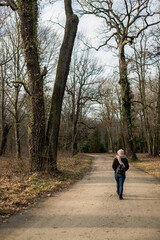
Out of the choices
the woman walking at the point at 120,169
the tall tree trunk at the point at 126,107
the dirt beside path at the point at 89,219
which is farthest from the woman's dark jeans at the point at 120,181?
the tall tree trunk at the point at 126,107

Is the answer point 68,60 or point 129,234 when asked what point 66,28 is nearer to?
point 68,60

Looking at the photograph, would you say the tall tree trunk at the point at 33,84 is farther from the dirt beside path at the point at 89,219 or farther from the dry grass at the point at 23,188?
the dirt beside path at the point at 89,219

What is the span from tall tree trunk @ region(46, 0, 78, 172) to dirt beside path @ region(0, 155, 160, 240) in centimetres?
443

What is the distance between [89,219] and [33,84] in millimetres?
8001

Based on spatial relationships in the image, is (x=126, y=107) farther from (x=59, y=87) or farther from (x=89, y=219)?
(x=89, y=219)

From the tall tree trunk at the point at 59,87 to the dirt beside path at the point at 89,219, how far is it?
4.43 m

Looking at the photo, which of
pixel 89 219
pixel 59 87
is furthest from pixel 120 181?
pixel 59 87

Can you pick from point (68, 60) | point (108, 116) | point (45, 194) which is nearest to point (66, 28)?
point (68, 60)

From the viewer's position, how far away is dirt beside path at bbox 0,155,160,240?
423cm

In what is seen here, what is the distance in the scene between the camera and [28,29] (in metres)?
11.2

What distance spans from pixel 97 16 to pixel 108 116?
27.3 meters

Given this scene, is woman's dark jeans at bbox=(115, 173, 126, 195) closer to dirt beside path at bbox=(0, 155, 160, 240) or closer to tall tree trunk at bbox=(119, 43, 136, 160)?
dirt beside path at bbox=(0, 155, 160, 240)

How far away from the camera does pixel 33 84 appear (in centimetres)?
1146

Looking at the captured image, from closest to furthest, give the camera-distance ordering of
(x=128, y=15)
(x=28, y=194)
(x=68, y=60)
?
1. (x=28, y=194)
2. (x=68, y=60)
3. (x=128, y=15)
